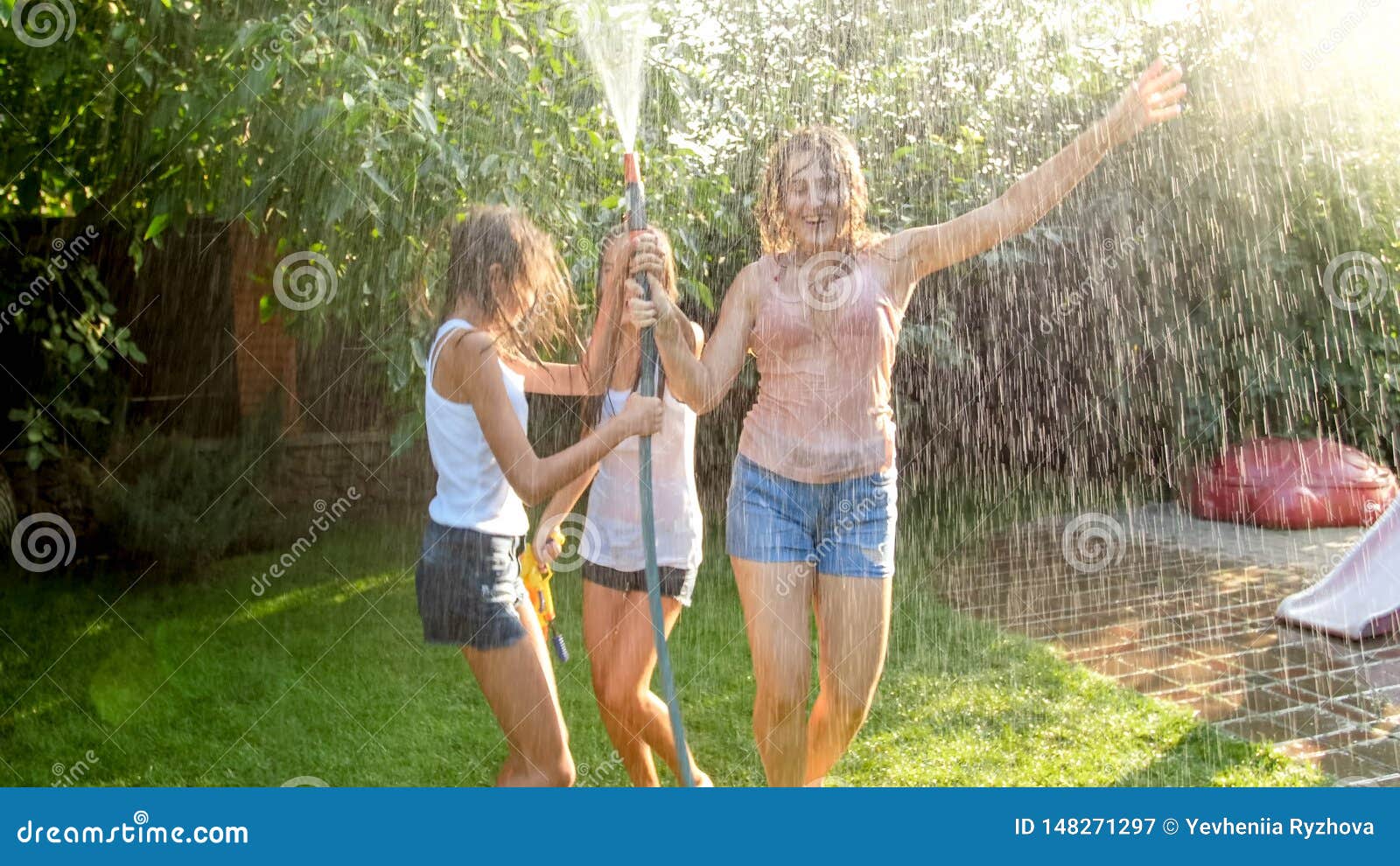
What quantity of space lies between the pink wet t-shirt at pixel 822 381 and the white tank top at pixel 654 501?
293 millimetres

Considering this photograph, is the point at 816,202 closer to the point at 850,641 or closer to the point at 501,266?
the point at 501,266

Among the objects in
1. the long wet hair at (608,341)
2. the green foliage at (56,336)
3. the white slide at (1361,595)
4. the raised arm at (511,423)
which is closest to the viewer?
the raised arm at (511,423)

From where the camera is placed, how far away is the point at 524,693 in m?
2.85

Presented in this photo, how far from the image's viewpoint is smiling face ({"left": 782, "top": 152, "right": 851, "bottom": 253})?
298cm

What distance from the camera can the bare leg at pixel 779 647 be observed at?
9.48 feet

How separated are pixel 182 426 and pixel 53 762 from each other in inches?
161

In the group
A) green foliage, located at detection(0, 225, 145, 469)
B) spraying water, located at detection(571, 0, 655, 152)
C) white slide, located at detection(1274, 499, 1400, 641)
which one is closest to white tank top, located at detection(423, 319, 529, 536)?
spraying water, located at detection(571, 0, 655, 152)

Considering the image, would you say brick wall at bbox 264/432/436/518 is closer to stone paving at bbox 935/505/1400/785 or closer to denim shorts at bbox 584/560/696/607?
stone paving at bbox 935/505/1400/785

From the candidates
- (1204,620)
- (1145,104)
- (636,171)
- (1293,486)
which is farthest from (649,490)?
(1293,486)

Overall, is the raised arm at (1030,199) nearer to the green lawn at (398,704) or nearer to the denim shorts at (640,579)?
the denim shorts at (640,579)

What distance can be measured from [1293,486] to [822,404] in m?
6.32

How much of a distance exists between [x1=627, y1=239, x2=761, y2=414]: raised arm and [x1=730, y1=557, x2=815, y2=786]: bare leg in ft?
1.43

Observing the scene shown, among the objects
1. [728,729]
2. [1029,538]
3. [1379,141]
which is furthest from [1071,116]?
[728,729]

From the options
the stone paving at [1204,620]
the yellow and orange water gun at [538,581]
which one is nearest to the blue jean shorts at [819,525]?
the yellow and orange water gun at [538,581]
